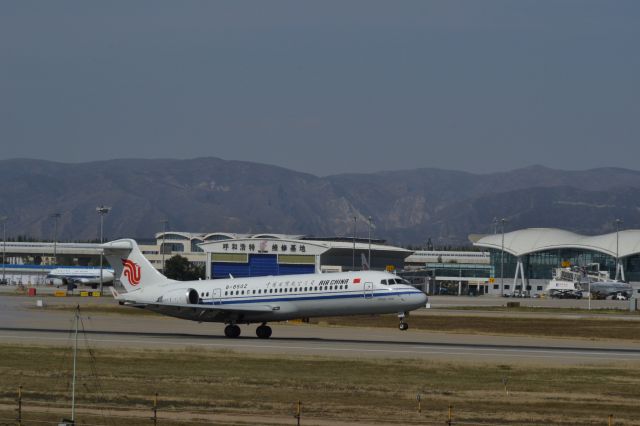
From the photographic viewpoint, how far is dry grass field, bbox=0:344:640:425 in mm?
33062

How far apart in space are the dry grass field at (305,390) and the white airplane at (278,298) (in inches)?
468

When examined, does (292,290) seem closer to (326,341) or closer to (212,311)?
(326,341)

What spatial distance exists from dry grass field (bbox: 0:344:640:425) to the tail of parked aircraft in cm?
1628

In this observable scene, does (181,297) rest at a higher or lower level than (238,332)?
higher

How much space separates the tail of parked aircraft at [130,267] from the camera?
67.2 m

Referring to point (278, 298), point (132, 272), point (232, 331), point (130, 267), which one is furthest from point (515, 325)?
point (130, 267)

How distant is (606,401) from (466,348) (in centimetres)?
1987

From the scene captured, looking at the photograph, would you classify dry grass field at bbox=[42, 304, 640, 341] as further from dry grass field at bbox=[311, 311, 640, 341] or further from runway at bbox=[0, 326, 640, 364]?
runway at bbox=[0, 326, 640, 364]

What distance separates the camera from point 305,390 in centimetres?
3872

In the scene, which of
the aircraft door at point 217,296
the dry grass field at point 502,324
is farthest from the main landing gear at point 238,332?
the dry grass field at point 502,324

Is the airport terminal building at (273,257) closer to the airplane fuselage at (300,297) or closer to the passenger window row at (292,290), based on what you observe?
the airplane fuselage at (300,297)

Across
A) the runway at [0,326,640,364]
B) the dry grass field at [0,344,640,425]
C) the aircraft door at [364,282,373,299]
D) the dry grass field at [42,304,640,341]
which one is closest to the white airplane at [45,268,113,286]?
the dry grass field at [42,304,640,341]

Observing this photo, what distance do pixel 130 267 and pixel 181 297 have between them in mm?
4911

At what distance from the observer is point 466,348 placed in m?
57.0
